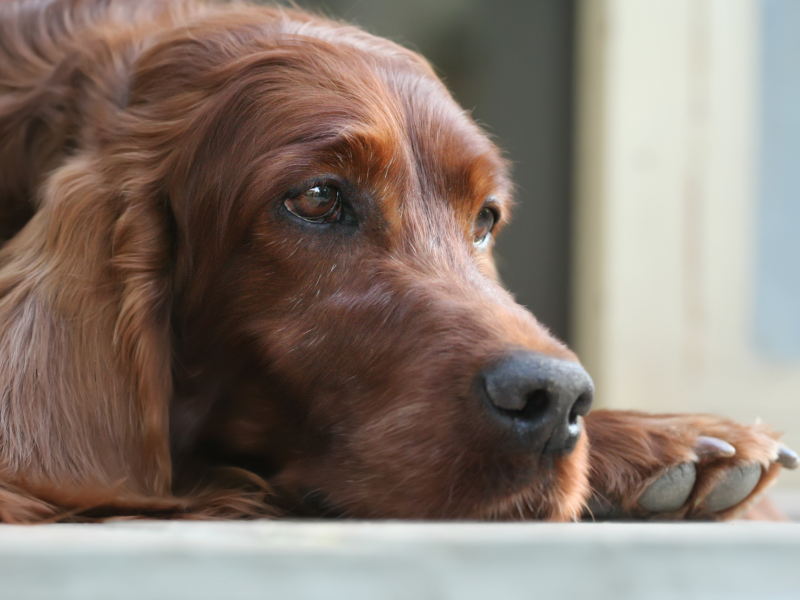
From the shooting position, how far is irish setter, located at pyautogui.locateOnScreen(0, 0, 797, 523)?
1.73 meters

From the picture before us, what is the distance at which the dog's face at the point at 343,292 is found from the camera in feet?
5.58

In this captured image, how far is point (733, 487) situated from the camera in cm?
199

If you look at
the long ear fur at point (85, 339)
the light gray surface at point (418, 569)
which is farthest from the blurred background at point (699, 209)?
the light gray surface at point (418, 569)

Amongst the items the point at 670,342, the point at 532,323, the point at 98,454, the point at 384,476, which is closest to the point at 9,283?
the point at 98,454

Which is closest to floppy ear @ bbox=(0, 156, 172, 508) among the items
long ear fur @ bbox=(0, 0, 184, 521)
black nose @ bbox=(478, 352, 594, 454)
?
long ear fur @ bbox=(0, 0, 184, 521)

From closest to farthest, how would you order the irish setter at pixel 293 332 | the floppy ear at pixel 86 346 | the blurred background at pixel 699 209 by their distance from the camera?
the irish setter at pixel 293 332 → the floppy ear at pixel 86 346 → the blurred background at pixel 699 209

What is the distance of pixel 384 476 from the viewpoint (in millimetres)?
1822

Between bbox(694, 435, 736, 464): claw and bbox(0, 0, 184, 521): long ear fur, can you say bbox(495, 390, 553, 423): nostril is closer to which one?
bbox(694, 435, 736, 464): claw

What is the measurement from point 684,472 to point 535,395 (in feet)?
1.91

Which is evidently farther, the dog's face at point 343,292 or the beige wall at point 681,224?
the beige wall at point 681,224

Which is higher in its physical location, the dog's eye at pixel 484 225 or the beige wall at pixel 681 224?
the dog's eye at pixel 484 225

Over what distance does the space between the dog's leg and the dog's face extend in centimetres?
28

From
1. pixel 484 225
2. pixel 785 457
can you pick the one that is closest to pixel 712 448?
pixel 785 457

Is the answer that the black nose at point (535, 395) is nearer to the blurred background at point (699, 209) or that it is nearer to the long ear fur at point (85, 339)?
the long ear fur at point (85, 339)
